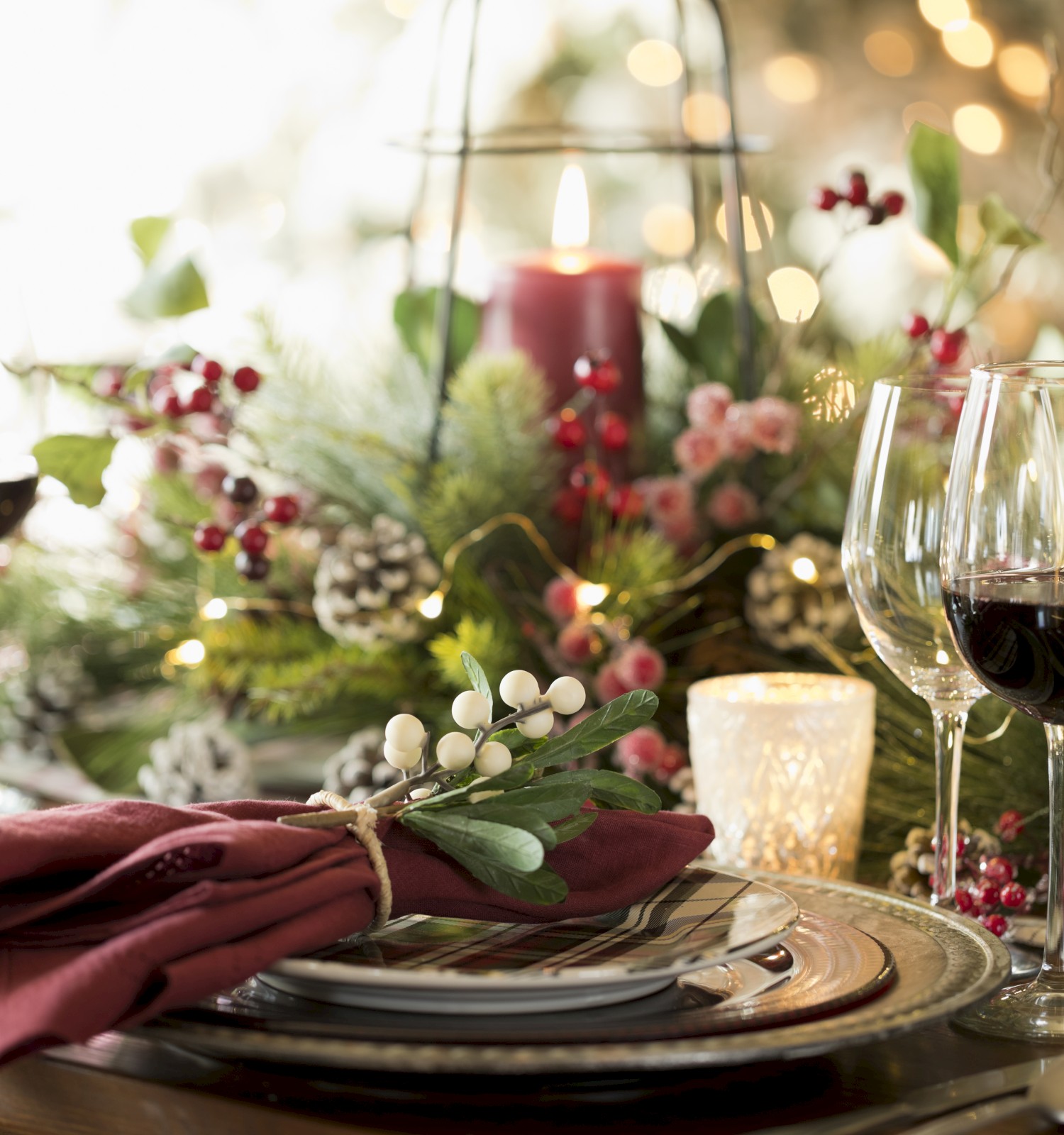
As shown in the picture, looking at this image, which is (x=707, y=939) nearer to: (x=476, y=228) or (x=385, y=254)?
(x=385, y=254)

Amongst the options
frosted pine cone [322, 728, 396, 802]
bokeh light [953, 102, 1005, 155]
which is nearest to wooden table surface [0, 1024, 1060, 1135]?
frosted pine cone [322, 728, 396, 802]

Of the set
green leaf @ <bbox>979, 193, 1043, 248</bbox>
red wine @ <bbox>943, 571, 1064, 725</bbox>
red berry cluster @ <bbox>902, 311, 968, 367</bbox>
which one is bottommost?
red wine @ <bbox>943, 571, 1064, 725</bbox>

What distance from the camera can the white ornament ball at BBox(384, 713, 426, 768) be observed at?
0.47 metres

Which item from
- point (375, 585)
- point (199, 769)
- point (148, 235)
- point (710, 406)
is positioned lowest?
point (199, 769)

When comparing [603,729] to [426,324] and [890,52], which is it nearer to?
[426,324]

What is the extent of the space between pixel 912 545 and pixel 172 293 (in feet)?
1.79

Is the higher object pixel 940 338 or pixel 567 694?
pixel 940 338

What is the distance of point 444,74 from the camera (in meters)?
2.06

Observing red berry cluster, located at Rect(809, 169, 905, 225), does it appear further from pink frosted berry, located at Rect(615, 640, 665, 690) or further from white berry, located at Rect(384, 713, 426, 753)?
white berry, located at Rect(384, 713, 426, 753)

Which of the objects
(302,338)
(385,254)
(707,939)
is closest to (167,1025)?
(707,939)

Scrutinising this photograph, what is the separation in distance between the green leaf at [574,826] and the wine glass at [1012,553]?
0.13 m

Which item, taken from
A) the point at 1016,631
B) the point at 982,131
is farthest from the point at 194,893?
the point at 982,131

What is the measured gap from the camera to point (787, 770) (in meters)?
0.61

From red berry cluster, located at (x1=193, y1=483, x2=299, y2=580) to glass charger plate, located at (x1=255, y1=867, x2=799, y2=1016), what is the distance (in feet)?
1.25
